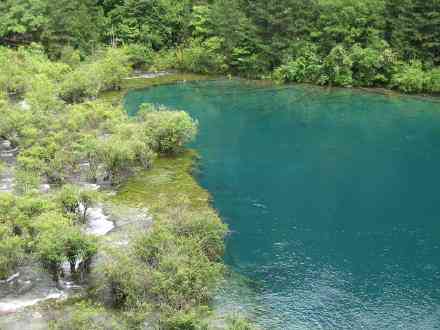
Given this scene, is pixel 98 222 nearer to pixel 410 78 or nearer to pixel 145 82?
pixel 145 82

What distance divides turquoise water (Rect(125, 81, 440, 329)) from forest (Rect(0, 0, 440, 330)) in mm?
2641

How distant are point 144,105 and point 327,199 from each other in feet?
52.9

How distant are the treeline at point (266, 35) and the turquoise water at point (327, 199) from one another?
537 cm

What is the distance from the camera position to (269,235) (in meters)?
34.1

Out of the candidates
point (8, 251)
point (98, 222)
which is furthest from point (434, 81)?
point (8, 251)

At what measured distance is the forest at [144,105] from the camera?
1027 inches

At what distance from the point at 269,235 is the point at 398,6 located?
43.5 m

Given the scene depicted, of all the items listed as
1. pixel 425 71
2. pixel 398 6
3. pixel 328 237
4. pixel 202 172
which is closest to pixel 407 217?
pixel 328 237

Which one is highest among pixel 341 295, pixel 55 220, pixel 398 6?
pixel 398 6

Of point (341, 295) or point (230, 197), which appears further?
point (230, 197)

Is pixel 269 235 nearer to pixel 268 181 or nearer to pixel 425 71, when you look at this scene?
pixel 268 181

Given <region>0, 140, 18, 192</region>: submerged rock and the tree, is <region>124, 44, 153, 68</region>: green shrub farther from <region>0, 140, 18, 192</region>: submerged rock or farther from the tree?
<region>0, 140, 18, 192</region>: submerged rock

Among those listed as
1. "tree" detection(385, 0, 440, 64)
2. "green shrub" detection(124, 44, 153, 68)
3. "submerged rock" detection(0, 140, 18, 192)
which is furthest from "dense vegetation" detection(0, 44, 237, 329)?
"tree" detection(385, 0, 440, 64)

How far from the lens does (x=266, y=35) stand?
73.1 m
